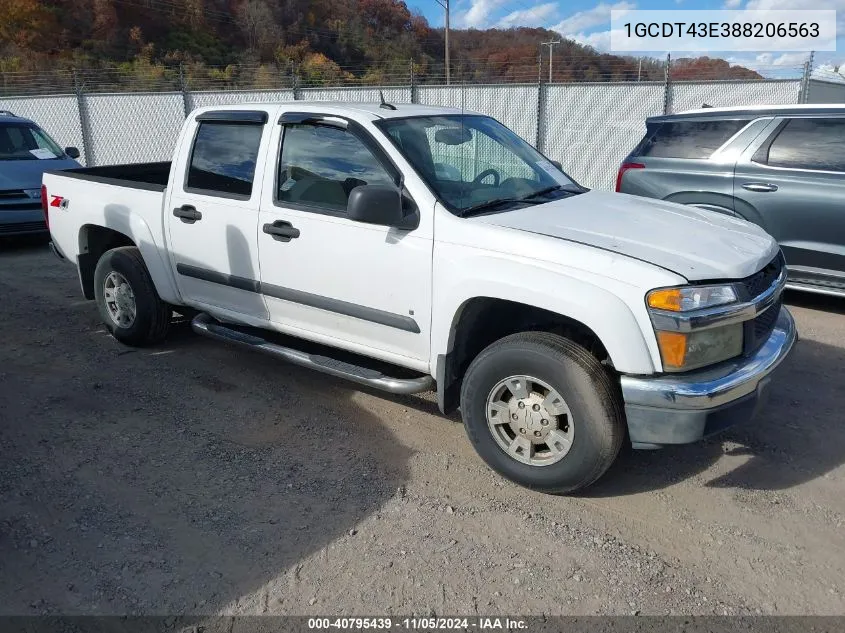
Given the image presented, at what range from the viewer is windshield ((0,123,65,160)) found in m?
10.2

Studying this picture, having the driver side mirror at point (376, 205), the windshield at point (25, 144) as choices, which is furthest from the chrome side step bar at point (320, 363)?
the windshield at point (25, 144)

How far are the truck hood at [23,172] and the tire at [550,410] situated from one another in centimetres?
834

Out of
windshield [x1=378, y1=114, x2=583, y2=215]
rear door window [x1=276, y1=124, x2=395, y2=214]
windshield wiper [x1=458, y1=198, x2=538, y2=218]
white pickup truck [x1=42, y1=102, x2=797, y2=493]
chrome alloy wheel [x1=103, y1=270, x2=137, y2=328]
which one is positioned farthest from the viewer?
chrome alloy wheel [x1=103, y1=270, x2=137, y2=328]

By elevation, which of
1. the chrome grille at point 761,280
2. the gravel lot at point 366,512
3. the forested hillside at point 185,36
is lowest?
the gravel lot at point 366,512

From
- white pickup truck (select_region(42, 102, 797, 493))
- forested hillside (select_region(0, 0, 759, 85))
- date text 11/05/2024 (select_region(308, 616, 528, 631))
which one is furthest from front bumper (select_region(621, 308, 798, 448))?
forested hillside (select_region(0, 0, 759, 85))

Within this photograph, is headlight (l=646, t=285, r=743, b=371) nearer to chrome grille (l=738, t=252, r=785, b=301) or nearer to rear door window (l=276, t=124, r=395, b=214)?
chrome grille (l=738, t=252, r=785, b=301)

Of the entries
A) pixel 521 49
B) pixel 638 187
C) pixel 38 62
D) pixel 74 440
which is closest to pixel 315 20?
pixel 38 62

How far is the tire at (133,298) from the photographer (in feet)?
17.8

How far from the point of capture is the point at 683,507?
3.46 metres

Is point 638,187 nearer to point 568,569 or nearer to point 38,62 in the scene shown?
point 568,569

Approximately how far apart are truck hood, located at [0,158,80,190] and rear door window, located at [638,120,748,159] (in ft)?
25.9

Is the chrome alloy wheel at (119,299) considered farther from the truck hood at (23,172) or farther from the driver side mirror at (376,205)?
the truck hood at (23,172)

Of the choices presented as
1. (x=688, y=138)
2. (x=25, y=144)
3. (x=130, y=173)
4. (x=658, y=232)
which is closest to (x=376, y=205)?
(x=658, y=232)

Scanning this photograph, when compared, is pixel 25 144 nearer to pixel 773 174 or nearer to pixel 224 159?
pixel 224 159
